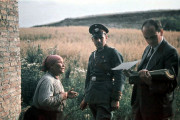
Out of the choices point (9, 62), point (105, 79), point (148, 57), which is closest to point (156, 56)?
point (148, 57)

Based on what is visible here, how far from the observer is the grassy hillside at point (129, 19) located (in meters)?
5.38

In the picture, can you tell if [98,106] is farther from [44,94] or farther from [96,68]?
[44,94]

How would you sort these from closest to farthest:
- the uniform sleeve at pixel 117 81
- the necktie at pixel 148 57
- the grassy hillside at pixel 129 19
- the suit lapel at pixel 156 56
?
the suit lapel at pixel 156 56 → the necktie at pixel 148 57 → the uniform sleeve at pixel 117 81 → the grassy hillside at pixel 129 19

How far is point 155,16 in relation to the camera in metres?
5.68

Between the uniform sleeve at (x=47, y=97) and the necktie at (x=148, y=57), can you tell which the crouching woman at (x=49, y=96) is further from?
the necktie at (x=148, y=57)

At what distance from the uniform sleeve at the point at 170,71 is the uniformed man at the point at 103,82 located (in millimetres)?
732

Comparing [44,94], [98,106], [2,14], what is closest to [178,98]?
[98,106]

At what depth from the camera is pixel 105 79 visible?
3.42 meters

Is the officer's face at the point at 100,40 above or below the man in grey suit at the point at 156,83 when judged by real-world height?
above

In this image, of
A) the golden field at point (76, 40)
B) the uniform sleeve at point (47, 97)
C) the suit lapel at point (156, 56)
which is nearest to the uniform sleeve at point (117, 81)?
the suit lapel at point (156, 56)

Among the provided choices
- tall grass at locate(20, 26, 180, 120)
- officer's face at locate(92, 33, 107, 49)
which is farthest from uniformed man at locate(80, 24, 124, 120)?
tall grass at locate(20, 26, 180, 120)

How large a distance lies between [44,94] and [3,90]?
1683mm

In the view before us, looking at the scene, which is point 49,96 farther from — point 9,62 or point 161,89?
point 9,62

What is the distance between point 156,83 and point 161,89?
9 centimetres
